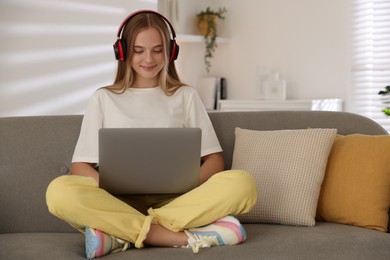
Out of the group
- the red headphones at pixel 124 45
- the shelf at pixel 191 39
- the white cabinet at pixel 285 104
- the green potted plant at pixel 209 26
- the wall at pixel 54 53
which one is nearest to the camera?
the red headphones at pixel 124 45

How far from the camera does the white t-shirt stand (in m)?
2.73

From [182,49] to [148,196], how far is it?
385 centimetres

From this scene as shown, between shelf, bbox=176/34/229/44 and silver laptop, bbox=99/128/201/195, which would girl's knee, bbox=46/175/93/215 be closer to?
silver laptop, bbox=99/128/201/195

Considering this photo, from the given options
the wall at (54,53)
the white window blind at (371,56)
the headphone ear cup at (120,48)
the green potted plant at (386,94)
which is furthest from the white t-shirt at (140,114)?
the white window blind at (371,56)

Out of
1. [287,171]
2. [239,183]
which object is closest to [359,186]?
[287,171]

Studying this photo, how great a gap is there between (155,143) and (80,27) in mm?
2324

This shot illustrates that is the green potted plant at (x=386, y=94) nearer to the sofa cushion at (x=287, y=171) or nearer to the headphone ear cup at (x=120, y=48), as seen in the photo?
the sofa cushion at (x=287, y=171)

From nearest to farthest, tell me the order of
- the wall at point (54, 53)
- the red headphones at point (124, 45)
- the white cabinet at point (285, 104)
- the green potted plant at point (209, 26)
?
1. the red headphones at point (124, 45)
2. the wall at point (54, 53)
3. the white cabinet at point (285, 104)
4. the green potted plant at point (209, 26)

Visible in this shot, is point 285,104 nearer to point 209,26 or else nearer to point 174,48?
point 209,26

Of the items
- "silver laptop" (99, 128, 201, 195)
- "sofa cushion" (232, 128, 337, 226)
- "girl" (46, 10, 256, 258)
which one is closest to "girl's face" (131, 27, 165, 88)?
"girl" (46, 10, 256, 258)

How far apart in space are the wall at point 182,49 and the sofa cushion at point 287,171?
1754 mm

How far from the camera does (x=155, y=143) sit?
229 centimetres

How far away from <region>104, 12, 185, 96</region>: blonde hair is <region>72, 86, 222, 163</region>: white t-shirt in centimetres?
3

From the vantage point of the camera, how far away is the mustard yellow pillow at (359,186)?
8.27 feet
